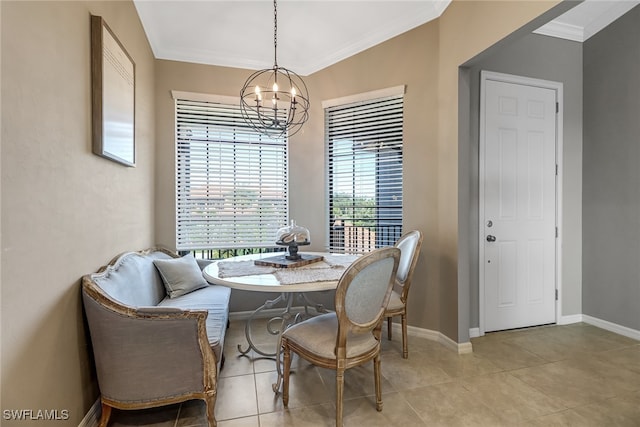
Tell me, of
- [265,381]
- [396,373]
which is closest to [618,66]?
[396,373]

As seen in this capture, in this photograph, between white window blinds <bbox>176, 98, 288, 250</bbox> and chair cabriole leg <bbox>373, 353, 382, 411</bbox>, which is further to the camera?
white window blinds <bbox>176, 98, 288, 250</bbox>

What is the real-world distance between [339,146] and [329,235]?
102cm

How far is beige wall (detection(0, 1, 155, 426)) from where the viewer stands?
1.11m

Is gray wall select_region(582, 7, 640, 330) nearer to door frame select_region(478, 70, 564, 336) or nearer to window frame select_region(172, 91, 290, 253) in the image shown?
door frame select_region(478, 70, 564, 336)

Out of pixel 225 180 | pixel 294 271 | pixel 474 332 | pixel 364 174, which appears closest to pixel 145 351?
pixel 294 271

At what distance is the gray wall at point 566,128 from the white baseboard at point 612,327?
10 centimetres

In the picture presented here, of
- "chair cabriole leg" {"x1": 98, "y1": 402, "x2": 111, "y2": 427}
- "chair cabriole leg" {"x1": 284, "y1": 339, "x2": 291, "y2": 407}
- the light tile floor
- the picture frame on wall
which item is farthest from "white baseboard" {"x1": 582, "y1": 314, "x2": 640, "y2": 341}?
the picture frame on wall

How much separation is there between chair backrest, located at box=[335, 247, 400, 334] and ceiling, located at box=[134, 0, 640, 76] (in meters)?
2.33

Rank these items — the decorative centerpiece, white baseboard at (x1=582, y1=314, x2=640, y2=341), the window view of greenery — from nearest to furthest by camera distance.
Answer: the decorative centerpiece < white baseboard at (x1=582, y1=314, x2=640, y2=341) < the window view of greenery

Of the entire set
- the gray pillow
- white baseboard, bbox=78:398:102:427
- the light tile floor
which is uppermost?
the gray pillow

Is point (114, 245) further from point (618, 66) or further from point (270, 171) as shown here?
point (618, 66)

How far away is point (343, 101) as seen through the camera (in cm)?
332

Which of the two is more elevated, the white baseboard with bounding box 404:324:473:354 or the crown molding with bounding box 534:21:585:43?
the crown molding with bounding box 534:21:585:43

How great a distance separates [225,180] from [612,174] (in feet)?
12.9
